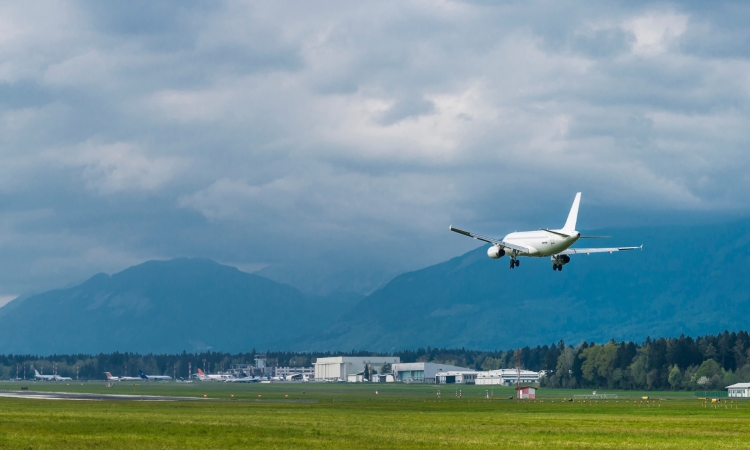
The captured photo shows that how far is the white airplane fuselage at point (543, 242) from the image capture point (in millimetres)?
95438

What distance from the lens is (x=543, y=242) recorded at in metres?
96.5

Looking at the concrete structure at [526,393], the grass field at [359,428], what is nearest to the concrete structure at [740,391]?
the concrete structure at [526,393]

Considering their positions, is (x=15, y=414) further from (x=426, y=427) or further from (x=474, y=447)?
(x=474, y=447)

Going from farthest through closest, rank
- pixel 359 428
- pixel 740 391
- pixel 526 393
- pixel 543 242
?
pixel 740 391 < pixel 526 393 < pixel 543 242 < pixel 359 428

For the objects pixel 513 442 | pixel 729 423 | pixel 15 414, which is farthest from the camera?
pixel 15 414

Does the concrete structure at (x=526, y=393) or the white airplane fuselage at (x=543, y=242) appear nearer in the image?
the white airplane fuselage at (x=543, y=242)

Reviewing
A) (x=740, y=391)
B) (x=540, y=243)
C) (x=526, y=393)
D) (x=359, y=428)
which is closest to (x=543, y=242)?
(x=540, y=243)

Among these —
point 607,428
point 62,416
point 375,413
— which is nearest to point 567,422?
point 607,428

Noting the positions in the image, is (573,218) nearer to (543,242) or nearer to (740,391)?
(543,242)

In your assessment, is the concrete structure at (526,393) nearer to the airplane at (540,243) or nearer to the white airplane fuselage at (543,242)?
the airplane at (540,243)

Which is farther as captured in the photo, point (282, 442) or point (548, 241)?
point (548, 241)

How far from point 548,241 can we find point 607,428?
17899 mm

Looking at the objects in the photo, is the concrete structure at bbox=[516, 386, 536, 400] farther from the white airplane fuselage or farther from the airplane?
the white airplane fuselage

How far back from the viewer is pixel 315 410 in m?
120
